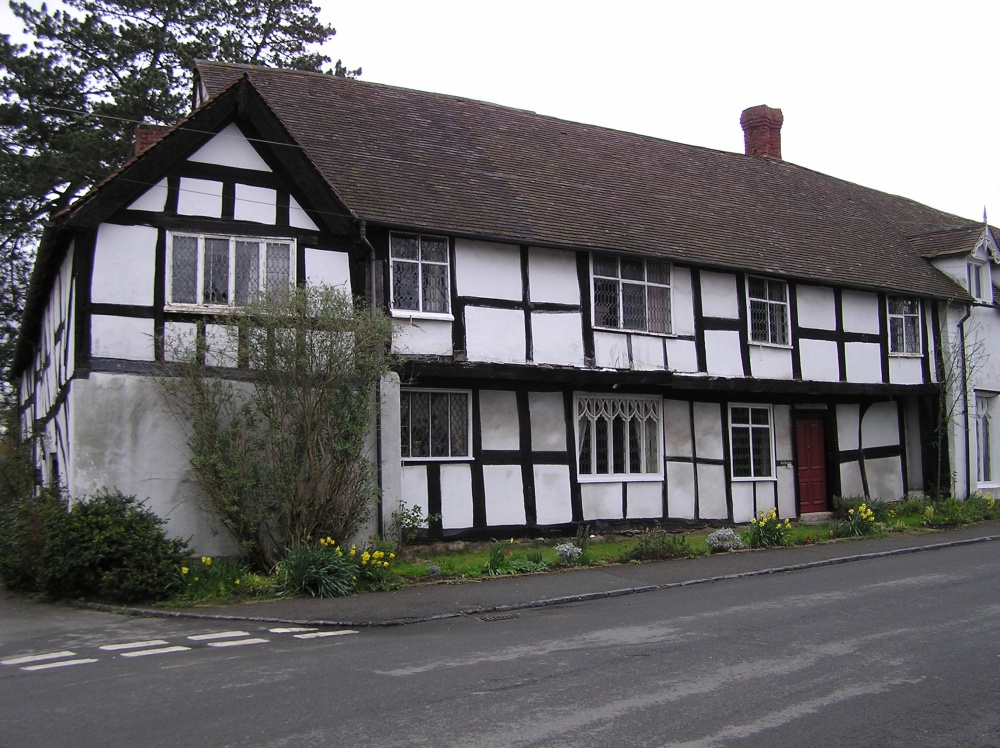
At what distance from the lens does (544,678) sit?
7230 millimetres

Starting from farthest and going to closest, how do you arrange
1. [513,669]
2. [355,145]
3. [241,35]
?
[241,35] < [355,145] < [513,669]

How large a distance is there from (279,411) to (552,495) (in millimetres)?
5856

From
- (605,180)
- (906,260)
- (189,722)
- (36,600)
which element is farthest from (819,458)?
(189,722)

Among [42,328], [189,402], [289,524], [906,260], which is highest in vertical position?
[906,260]

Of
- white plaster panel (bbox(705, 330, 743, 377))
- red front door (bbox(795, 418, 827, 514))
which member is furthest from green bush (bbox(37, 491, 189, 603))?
red front door (bbox(795, 418, 827, 514))

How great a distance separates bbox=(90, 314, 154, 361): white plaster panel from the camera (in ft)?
42.2

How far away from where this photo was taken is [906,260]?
2327cm

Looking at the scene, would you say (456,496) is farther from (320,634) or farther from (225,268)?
(320,634)

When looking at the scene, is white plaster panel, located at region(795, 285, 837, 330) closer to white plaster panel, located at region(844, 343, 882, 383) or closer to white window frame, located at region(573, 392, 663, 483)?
white plaster panel, located at region(844, 343, 882, 383)

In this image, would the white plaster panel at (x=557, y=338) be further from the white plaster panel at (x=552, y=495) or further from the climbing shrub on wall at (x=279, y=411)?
the climbing shrub on wall at (x=279, y=411)

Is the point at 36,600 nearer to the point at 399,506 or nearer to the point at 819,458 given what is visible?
the point at 399,506

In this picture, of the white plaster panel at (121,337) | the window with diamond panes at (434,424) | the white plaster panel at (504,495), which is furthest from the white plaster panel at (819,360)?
the white plaster panel at (121,337)

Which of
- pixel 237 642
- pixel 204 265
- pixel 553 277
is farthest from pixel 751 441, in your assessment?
pixel 237 642

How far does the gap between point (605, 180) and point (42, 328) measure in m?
12.0
